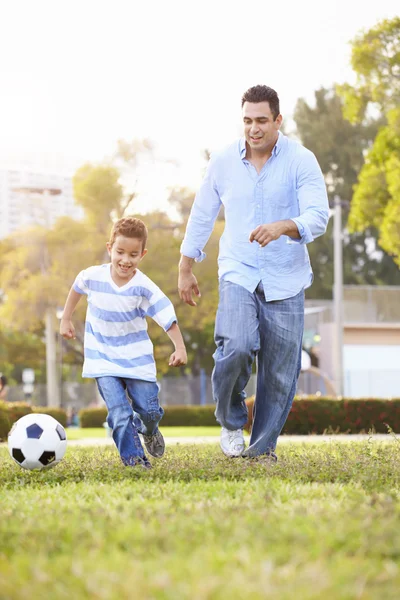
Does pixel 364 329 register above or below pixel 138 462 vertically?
below

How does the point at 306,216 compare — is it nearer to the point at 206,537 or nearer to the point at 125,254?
the point at 125,254

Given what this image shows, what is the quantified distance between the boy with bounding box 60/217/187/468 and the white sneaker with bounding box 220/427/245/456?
0.51 m

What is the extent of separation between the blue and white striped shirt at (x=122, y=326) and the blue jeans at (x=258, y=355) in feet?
1.52

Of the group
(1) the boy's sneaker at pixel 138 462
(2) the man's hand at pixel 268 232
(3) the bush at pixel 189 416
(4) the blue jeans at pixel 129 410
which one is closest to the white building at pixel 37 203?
(3) the bush at pixel 189 416

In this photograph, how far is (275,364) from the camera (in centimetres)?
682

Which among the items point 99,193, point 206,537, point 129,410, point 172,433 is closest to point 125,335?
point 129,410

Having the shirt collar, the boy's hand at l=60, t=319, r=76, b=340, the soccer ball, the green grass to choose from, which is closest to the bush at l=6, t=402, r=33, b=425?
the green grass

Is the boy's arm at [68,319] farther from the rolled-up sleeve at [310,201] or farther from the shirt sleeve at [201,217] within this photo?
the rolled-up sleeve at [310,201]

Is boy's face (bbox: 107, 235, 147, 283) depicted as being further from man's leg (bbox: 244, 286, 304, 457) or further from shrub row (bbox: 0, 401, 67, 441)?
shrub row (bbox: 0, 401, 67, 441)

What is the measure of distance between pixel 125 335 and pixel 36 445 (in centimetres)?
97

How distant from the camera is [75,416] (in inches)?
1729

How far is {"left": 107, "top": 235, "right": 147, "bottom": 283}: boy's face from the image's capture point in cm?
680

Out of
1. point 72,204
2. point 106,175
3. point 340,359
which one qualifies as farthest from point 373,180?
point 72,204

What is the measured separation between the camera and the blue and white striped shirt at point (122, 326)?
22.4 ft
